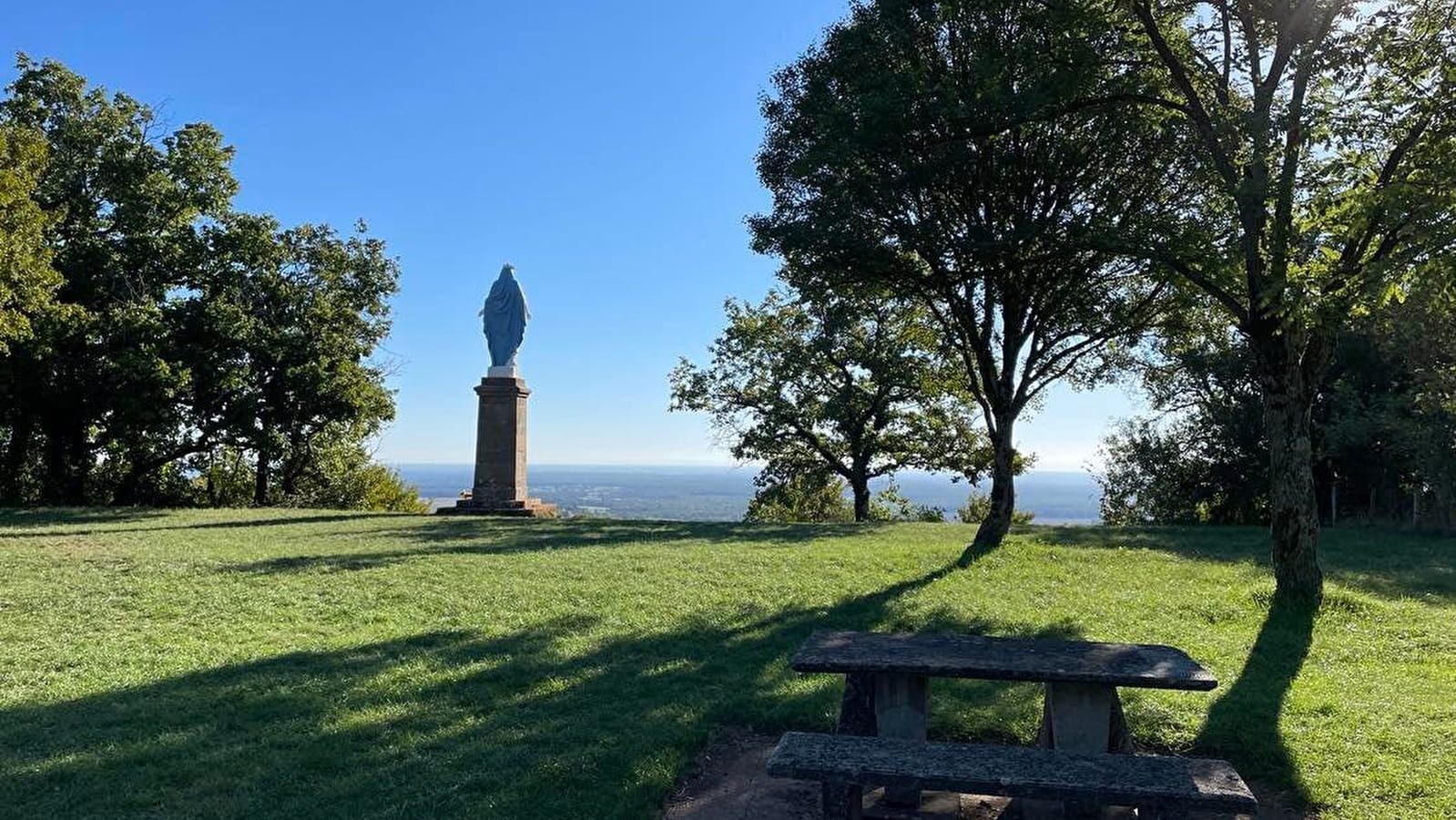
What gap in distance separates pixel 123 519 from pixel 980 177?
17918mm

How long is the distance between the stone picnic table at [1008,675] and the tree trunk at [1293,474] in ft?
16.5

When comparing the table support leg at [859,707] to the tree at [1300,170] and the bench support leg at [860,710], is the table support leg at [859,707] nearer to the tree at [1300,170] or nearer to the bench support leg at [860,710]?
the bench support leg at [860,710]

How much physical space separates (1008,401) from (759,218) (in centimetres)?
477

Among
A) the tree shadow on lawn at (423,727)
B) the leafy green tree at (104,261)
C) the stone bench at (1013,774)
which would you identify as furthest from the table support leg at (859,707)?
the leafy green tree at (104,261)

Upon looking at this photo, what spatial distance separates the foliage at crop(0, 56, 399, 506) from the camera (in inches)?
830

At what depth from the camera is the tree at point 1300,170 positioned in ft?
23.7

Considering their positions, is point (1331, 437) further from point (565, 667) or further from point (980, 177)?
point (565, 667)

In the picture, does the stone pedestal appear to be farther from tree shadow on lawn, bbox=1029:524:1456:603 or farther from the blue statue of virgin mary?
tree shadow on lawn, bbox=1029:524:1456:603

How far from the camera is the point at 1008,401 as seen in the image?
13516 millimetres

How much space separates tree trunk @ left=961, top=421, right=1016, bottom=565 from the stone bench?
9927 millimetres

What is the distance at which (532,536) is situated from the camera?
15.8 metres

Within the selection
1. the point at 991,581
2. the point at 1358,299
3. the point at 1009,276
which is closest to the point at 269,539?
the point at 991,581

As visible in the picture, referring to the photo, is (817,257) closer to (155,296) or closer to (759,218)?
(759,218)

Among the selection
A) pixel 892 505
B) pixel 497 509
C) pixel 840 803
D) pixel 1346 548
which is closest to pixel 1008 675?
pixel 840 803
